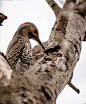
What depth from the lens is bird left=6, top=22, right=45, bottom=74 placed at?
1652 mm

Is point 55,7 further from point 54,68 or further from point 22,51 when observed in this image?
point 54,68

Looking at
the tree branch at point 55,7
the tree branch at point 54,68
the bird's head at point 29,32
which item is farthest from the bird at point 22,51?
the tree branch at point 55,7

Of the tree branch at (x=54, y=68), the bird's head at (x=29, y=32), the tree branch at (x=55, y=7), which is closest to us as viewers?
the tree branch at (x=54, y=68)

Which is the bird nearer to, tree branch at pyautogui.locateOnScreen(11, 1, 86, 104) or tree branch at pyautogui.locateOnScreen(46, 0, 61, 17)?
tree branch at pyautogui.locateOnScreen(11, 1, 86, 104)

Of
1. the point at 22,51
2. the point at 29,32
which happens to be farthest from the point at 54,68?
the point at 29,32

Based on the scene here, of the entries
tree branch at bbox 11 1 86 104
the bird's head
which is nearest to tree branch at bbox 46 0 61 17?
tree branch at bbox 11 1 86 104

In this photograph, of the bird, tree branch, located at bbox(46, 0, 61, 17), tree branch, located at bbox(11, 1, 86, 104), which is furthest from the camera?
tree branch, located at bbox(46, 0, 61, 17)

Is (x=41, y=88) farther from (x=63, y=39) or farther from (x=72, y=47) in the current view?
(x=63, y=39)

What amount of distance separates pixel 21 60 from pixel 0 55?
3.24 feet

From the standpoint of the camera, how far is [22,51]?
1.77 meters

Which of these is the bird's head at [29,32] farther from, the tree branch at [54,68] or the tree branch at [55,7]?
the tree branch at [55,7]

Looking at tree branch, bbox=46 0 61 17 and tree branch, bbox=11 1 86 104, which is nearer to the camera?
tree branch, bbox=11 1 86 104

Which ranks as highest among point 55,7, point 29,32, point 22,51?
Result: point 55,7

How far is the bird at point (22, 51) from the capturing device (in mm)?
1652
